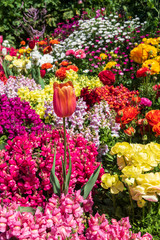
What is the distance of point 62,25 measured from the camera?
7.27m

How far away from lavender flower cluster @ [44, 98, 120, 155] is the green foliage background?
4.06 metres

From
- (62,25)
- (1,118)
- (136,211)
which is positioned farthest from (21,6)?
(136,211)

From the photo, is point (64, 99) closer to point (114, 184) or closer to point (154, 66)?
point (114, 184)

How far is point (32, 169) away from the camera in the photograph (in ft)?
5.18

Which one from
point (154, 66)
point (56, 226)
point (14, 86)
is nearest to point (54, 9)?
point (14, 86)

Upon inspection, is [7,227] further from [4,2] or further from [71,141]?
[4,2]

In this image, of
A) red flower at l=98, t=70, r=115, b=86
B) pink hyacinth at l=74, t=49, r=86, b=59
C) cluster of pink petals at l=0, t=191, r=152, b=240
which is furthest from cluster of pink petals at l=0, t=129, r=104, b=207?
pink hyacinth at l=74, t=49, r=86, b=59

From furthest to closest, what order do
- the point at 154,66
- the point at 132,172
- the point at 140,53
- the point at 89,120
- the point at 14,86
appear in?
the point at 140,53, the point at 14,86, the point at 154,66, the point at 89,120, the point at 132,172

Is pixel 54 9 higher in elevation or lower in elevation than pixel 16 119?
higher

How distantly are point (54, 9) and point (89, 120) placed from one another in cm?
593

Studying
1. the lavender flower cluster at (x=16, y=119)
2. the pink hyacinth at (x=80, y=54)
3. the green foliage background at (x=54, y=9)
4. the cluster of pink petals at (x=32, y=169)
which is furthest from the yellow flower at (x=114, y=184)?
the green foliage background at (x=54, y=9)

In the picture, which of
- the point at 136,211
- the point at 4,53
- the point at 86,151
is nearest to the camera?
the point at 136,211

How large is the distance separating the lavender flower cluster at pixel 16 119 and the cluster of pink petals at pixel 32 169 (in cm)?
28

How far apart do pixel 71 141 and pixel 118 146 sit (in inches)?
19.2
